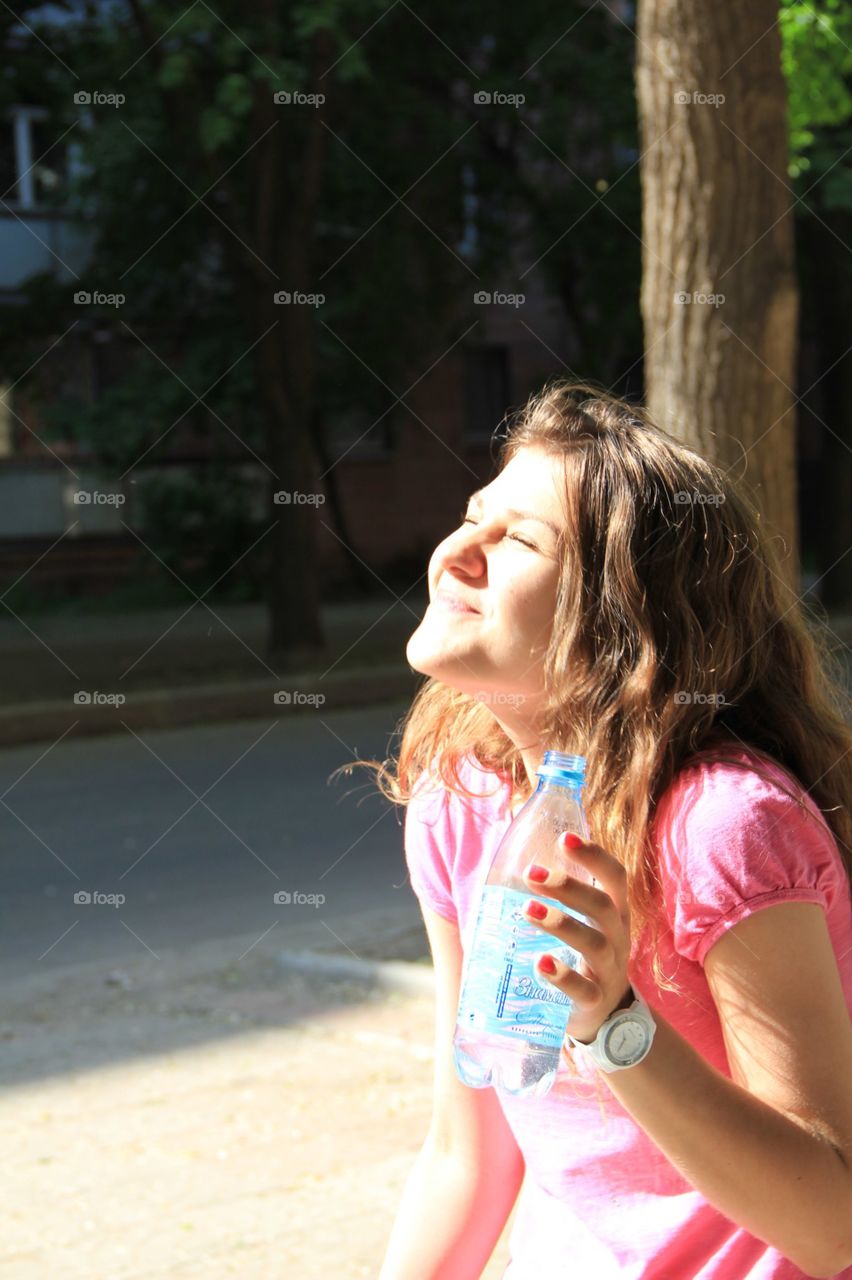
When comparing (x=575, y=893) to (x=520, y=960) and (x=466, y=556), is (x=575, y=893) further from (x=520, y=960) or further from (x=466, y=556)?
(x=466, y=556)

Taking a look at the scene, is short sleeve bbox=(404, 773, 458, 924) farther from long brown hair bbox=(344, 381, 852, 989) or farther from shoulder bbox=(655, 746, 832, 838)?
shoulder bbox=(655, 746, 832, 838)

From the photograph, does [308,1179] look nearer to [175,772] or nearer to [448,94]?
[175,772]

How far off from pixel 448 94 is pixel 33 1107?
1652cm

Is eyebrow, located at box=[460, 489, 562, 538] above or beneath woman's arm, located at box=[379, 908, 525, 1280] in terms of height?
above

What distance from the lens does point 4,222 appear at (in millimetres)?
22188

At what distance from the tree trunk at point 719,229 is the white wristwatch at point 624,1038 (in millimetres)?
3890

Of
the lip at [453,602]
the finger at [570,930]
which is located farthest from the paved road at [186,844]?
the finger at [570,930]

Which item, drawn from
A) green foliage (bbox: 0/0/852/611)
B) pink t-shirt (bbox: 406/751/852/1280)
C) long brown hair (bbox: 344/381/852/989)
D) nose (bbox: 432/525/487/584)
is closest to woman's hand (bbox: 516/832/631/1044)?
pink t-shirt (bbox: 406/751/852/1280)

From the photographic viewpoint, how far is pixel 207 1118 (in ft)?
15.1

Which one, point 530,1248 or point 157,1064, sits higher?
point 530,1248

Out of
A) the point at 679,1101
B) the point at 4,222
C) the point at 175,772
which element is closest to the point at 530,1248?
the point at 679,1101

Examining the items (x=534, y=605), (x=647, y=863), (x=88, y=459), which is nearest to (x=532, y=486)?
(x=534, y=605)

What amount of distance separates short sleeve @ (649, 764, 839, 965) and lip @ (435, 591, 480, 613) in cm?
37

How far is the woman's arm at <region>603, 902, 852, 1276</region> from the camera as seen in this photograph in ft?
4.92
